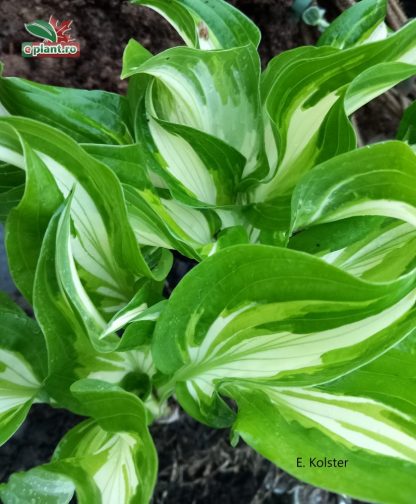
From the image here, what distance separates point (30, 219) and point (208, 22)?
1.08 feet

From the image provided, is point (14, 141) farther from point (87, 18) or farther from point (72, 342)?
point (87, 18)

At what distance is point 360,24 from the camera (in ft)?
2.18

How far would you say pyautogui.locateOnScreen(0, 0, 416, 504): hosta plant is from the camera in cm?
44

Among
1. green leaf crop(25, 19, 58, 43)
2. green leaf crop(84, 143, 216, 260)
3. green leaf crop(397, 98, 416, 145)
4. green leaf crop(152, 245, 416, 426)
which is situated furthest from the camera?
green leaf crop(25, 19, 58, 43)

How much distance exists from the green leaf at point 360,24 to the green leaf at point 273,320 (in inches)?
14.9

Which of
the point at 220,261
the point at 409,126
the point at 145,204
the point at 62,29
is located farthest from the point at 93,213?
the point at 62,29

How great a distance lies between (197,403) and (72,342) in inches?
5.6

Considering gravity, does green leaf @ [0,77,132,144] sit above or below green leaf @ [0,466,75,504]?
above

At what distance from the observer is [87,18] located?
92cm

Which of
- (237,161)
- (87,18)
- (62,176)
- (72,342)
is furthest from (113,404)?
(87,18)

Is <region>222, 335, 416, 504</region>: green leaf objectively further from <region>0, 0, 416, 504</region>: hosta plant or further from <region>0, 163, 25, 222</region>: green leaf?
<region>0, 163, 25, 222</region>: green leaf

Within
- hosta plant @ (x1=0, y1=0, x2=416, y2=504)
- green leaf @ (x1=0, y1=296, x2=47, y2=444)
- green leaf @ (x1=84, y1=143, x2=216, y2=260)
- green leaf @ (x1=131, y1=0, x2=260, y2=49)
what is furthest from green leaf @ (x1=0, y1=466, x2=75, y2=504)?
green leaf @ (x1=131, y1=0, x2=260, y2=49)

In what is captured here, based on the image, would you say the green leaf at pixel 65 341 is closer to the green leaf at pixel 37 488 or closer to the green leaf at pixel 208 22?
the green leaf at pixel 37 488

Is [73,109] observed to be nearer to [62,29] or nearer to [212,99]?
[212,99]
